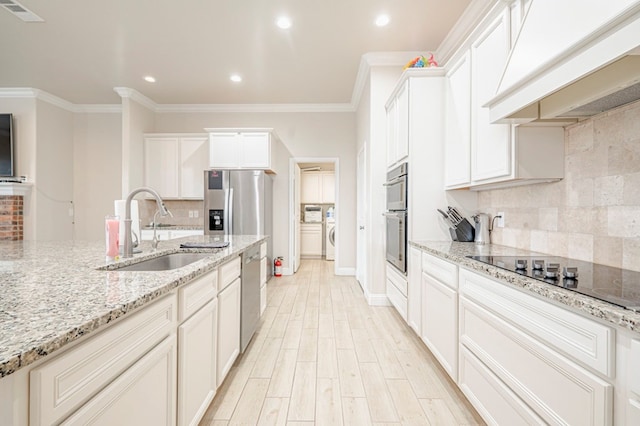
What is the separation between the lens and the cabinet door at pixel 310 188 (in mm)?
7293

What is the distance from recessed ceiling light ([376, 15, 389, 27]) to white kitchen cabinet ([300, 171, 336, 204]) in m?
4.44

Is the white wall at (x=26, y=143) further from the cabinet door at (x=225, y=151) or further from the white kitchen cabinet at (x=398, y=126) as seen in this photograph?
the white kitchen cabinet at (x=398, y=126)

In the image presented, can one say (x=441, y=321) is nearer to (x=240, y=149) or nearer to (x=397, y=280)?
(x=397, y=280)

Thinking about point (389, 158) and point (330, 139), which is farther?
point (330, 139)

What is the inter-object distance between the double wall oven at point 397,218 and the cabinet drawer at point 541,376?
49.0 inches

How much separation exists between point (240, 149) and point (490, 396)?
4343mm

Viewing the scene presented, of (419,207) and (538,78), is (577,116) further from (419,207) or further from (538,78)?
(419,207)

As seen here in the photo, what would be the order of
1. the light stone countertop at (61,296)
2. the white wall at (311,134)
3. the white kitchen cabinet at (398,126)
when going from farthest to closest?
1. the white wall at (311,134)
2. the white kitchen cabinet at (398,126)
3. the light stone countertop at (61,296)

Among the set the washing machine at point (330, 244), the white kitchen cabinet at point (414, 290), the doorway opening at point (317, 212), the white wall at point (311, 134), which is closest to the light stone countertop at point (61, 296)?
the white kitchen cabinet at point (414, 290)

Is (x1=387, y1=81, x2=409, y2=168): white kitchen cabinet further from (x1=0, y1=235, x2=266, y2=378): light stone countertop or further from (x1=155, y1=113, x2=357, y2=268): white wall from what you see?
(x1=0, y1=235, x2=266, y2=378): light stone countertop

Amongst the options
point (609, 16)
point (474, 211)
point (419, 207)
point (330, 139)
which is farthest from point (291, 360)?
point (330, 139)

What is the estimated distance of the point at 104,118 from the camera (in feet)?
17.4

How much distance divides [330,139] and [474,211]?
10.3 feet

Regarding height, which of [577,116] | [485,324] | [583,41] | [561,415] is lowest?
[561,415]
